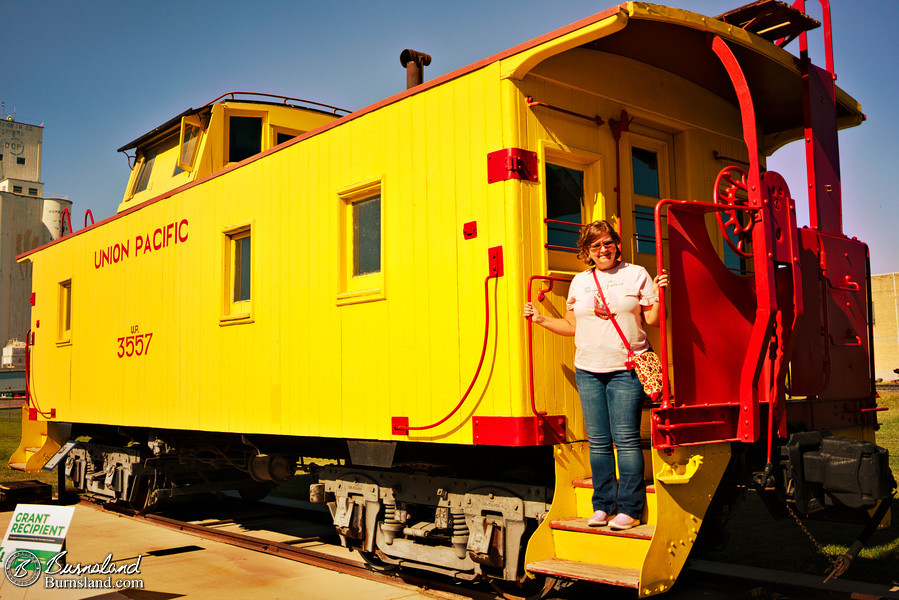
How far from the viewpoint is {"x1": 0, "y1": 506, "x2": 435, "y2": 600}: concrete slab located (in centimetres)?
597

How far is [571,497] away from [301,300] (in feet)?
9.63

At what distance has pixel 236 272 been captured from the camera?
7.65 metres

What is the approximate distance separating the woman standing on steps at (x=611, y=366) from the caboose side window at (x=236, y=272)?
388cm

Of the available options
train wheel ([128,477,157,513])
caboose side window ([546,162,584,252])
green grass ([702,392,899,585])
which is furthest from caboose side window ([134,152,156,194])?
green grass ([702,392,899,585])

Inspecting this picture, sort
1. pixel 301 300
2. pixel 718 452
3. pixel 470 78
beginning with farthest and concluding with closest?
pixel 301 300
pixel 470 78
pixel 718 452

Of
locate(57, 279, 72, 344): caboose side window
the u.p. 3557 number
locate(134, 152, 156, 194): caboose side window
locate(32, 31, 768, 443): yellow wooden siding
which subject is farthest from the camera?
locate(57, 279, 72, 344): caboose side window

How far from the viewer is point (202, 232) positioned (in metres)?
7.95

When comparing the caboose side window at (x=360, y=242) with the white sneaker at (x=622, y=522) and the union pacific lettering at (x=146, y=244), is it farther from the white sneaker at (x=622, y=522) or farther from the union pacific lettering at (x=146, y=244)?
the union pacific lettering at (x=146, y=244)

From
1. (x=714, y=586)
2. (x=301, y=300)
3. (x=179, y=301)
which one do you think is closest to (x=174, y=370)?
(x=179, y=301)

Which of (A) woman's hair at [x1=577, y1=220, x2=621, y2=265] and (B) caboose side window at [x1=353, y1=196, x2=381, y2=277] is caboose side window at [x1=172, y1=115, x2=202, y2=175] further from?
(A) woman's hair at [x1=577, y1=220, x2=621, y2=265]

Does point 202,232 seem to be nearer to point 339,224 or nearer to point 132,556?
point 339,224

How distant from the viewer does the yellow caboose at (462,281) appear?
488 centimetres

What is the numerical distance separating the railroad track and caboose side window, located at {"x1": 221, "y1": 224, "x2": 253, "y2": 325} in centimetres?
240

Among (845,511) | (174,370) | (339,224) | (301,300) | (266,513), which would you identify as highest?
(339,224)
